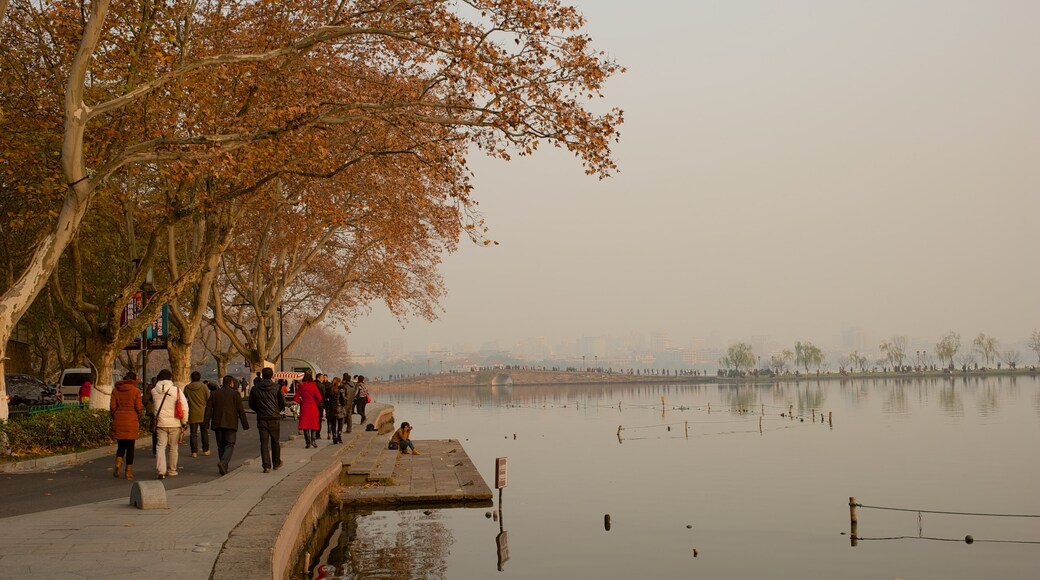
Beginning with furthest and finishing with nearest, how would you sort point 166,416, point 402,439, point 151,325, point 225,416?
point 402,439
point 151,325
point 225,416
point 166,416

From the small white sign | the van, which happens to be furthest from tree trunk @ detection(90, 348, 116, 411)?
the van

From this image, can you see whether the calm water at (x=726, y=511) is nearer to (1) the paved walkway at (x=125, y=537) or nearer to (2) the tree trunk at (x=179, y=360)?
(1) the paved walkway at (x=125, y=537)

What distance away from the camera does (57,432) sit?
21.5 meters

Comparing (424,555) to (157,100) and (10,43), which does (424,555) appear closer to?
(157,100)

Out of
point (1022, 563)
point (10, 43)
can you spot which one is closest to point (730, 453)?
point (1022, 563)

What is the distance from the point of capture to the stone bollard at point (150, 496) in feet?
45.7

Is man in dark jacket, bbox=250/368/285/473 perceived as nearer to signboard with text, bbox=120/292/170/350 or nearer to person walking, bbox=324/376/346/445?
person walking, bbox=324/376/346/445

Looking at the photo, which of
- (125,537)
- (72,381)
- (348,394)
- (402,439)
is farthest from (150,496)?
(72,381)

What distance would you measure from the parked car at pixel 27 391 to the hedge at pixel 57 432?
51.9ft

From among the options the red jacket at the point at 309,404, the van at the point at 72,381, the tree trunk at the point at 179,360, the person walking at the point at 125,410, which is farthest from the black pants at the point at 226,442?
the van at the point at 72,381

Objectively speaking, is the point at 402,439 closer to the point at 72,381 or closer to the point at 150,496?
the point at 72,381

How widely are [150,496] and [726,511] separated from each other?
65.4 ft

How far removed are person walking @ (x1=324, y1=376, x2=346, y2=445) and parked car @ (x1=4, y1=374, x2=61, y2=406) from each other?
41.1ft

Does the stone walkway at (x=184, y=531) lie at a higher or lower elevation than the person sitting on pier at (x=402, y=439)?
higher
